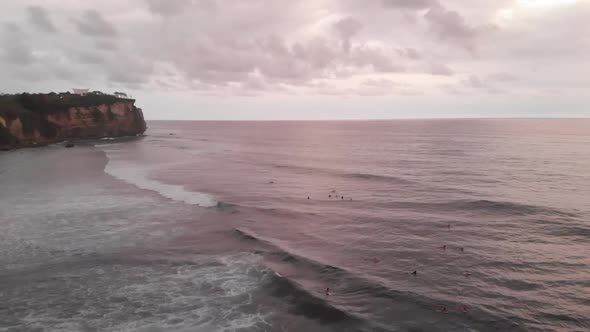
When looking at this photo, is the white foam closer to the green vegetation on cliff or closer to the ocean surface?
the ocean surface

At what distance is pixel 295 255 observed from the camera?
24531mm

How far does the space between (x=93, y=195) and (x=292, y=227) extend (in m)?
24.0

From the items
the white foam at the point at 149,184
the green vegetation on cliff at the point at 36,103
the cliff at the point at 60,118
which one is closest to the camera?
the white foam at the point at 149,184

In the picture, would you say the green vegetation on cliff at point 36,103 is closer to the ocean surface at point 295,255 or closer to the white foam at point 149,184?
the white foam at point 149,184

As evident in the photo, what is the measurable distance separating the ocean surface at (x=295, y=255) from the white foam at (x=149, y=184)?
53 centimetres

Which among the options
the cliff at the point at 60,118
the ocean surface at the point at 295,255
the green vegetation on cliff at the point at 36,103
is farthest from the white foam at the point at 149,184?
the green vegetation on cliff at the point at 36,103

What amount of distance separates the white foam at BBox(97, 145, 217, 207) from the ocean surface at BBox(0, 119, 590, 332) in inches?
20.7

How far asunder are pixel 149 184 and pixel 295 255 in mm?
31356

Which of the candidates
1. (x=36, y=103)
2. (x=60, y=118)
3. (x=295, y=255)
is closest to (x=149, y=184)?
(x=295, y=255)

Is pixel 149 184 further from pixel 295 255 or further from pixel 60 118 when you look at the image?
pixel 60 118

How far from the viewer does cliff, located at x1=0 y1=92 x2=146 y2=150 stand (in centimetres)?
9300

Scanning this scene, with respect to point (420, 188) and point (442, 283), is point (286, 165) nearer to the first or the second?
point (420, 188)

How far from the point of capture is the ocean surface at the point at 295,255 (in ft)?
56.2

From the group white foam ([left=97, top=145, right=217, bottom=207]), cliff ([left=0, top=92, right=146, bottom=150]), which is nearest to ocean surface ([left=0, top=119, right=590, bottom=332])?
white foam ([left=97, top=145, right=217, bottom=207])
